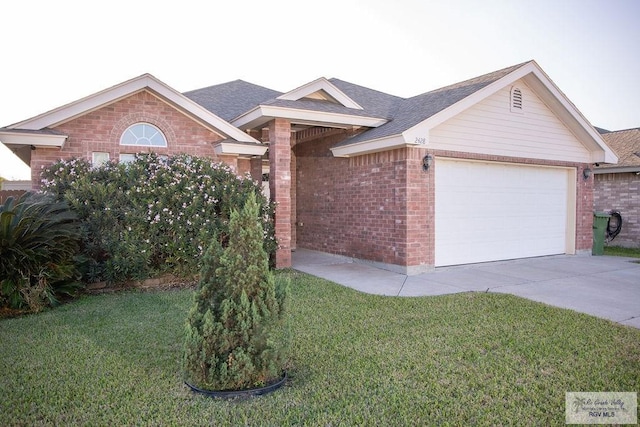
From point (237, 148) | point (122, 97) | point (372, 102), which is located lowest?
point (237, 148)

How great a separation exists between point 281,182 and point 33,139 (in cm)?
490

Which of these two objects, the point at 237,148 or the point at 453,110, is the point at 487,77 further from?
the point at 237,148

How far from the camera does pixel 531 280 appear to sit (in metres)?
8.73

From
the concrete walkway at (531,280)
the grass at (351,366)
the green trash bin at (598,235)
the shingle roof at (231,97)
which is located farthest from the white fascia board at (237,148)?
the green trash bin at (598,235)

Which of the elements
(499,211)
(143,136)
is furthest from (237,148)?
(499,211)

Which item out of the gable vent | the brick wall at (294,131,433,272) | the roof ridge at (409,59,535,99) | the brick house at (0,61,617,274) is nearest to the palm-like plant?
the brick house at (0,61,617,274)

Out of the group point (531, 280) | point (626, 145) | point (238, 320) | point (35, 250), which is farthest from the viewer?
point (626, 145)

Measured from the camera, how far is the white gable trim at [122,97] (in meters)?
8.52

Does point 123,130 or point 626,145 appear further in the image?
point 626,145

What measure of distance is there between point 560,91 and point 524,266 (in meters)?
4.44

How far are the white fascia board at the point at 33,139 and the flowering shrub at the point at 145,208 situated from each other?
456 mm

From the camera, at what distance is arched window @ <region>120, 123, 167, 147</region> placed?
9539 mm

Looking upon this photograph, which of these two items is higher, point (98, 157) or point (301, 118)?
point (301, 118)

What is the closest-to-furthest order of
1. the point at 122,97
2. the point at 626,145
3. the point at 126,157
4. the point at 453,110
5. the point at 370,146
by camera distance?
the point at 122,97 < the point at 453,110 < the point at 126,157 < the point at 370,146 < the point at 626,145
